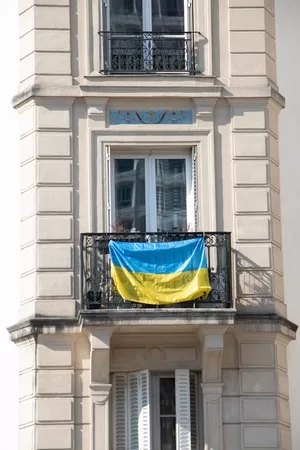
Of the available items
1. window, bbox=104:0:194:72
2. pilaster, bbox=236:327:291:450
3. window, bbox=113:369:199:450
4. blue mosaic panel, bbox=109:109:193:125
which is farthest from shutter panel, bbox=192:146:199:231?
window, bbox=113:369:199:450

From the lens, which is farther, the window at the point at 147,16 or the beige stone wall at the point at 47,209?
the window at the point at 147,16

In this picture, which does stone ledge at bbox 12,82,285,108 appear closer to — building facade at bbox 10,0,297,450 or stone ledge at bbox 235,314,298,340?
building facade at bbox 10,0,297,450

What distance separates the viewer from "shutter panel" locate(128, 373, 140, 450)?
2809 cm

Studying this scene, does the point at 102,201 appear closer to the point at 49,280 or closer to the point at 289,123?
the point at 49,280

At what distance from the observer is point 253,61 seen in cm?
2934

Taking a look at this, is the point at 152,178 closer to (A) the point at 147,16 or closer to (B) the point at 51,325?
(A) the point at 147,16

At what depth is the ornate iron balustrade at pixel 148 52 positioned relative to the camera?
29.2m

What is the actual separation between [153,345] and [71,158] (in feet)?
10.4

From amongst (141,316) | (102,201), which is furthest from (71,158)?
(141,316)

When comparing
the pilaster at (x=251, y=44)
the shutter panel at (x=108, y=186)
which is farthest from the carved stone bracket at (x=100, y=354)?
the pilaster at (x=251, y=44)

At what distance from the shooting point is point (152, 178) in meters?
29.2

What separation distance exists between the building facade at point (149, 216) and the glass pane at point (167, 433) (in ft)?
0.07

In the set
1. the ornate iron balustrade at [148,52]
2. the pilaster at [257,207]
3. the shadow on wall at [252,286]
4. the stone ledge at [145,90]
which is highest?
the ornate iron balustrade at [148,52]

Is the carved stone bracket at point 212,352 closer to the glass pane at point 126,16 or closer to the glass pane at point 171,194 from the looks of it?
the glass pane at point 171,194
